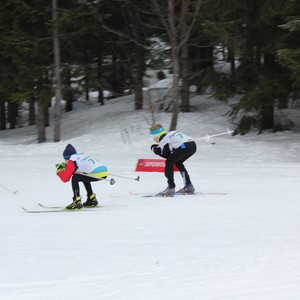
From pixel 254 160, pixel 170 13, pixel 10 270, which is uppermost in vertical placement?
pixel 170 13

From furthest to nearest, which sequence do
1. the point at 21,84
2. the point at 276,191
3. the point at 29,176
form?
the point at 21,84
the point at 29,176
the point at 276,191

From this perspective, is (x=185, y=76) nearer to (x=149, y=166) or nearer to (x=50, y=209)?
(x=149, y=166)

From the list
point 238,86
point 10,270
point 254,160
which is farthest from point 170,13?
point 10,270

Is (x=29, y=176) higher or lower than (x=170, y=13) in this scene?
lower

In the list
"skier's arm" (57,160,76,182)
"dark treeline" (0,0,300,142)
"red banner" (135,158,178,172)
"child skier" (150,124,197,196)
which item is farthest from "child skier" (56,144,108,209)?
"dark treeline" (0,0,300,142)

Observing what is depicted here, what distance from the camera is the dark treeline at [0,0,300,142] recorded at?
64.4 ft

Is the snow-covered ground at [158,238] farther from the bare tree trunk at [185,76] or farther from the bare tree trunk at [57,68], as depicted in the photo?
the bare tree trunk at [185,76]

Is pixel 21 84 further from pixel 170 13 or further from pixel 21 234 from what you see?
pixel 21 234

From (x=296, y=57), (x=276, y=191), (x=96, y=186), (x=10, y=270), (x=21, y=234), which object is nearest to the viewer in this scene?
(x=10, y=270)

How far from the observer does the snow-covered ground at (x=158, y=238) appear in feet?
16.7

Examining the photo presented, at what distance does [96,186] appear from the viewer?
13.6 m

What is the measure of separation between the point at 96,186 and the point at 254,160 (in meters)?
6.50

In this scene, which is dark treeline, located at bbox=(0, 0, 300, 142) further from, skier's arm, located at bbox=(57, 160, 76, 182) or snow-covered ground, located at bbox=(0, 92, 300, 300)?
skier's arm, located at bbox=(57, 160, 76, 182)

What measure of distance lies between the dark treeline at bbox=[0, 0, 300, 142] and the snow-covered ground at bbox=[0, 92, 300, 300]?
435cm
